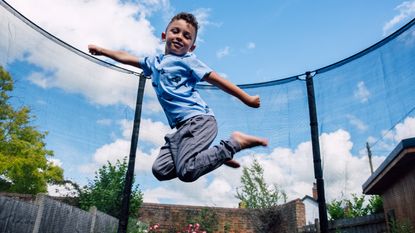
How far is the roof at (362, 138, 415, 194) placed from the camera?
2.97 meters

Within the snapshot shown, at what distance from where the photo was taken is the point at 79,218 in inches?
137

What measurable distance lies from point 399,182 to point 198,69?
3626 mm

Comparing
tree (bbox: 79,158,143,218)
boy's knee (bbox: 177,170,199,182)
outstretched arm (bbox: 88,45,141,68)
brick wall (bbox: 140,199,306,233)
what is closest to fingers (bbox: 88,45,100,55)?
outstretched arm (bbox: 88,45,141,68)

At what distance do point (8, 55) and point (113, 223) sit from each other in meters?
2.89

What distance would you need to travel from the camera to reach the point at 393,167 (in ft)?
12.1

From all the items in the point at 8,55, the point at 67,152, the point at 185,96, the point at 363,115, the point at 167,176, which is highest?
the point at 8,55

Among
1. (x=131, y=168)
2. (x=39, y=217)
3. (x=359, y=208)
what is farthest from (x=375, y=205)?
(x=39, y=217)

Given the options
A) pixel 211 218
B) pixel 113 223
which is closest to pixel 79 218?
pixel 113 223

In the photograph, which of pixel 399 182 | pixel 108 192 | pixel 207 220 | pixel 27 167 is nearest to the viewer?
pixel 399 182

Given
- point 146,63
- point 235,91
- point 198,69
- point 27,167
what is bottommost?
point 235,91

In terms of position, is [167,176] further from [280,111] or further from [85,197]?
[85,197]

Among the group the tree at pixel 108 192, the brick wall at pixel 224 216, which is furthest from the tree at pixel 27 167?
the brick wall at pixel 224 216

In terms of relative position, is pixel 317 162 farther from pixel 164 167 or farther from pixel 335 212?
pixel 335 212

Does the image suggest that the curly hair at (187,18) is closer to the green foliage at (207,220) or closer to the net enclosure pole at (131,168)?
the net enclosure pole at (131,168)
